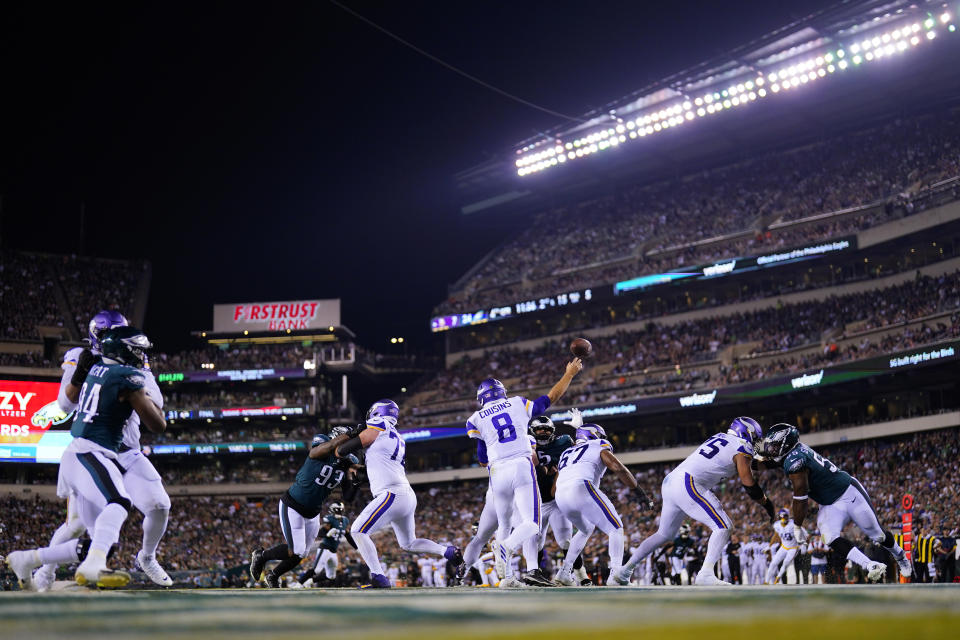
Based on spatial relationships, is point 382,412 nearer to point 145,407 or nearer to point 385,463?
point 385,463

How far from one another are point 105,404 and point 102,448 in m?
0.39

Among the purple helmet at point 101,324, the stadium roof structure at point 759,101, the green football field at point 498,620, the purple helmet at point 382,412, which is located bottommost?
the green football field at point 498,620

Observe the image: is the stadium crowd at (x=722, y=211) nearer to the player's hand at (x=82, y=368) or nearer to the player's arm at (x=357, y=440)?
the player's arm at (x=357, y=440)

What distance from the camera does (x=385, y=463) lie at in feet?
42.4

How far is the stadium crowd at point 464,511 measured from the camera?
108ft

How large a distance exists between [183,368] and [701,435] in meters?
35.0

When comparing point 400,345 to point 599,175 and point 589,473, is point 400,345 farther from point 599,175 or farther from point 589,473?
point 589,473

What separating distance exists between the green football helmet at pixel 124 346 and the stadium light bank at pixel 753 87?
4290cm

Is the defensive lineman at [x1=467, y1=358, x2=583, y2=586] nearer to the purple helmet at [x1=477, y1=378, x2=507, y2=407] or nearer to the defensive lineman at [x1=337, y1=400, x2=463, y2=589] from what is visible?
the purple helmet at [x1=477, y1=378, x2=507, y2=407]

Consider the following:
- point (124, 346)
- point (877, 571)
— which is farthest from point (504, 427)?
point (877, 571)

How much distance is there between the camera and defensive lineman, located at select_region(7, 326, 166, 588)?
827cm

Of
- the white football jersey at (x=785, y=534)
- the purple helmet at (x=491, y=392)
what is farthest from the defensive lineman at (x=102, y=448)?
the white football jersey at (x=785, y=534)

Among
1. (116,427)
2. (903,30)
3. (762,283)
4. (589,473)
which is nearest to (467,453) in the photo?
(762,283)

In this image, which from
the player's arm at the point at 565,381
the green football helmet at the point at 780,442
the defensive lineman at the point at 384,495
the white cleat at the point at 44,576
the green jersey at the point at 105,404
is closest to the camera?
the green jersey at the point at 105,404
